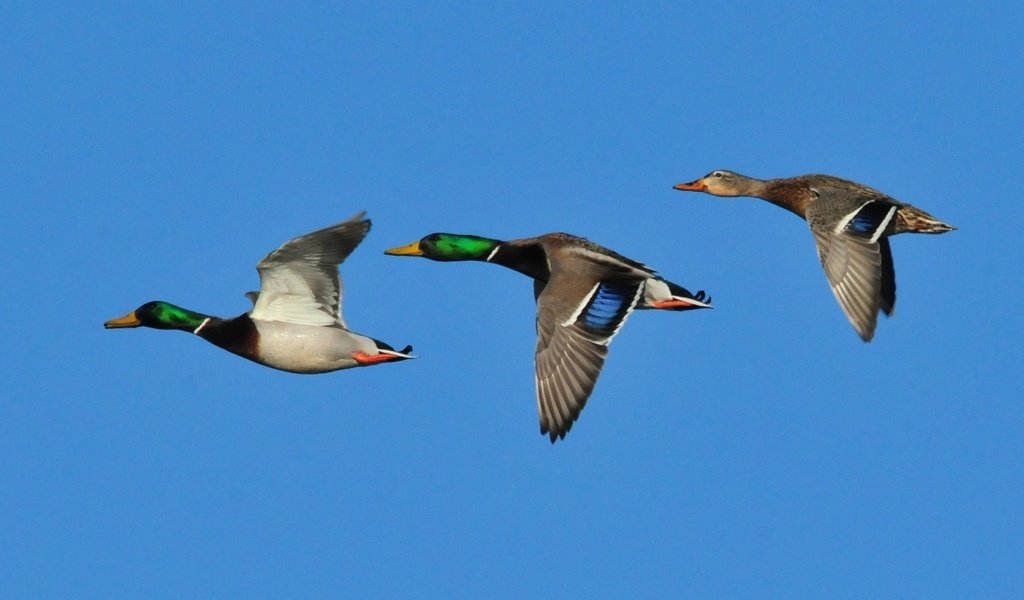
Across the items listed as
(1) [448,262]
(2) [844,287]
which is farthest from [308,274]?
(2) [844,287]

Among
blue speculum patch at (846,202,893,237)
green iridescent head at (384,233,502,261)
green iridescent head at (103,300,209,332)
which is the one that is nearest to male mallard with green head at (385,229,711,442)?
green iridescent head at (384,233,502,261)

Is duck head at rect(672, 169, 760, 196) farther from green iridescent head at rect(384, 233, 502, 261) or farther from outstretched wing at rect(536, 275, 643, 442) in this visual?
outstretched wing at rect(536, 275, 643, 442)

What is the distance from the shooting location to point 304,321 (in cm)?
1529

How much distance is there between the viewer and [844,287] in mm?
15430

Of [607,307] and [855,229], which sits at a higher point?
[855,229]

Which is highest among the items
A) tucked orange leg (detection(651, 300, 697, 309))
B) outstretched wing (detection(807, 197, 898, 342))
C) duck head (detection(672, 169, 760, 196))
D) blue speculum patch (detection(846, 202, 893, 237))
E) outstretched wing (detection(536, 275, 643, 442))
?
duck head (detection(672, 169, 760, 196))

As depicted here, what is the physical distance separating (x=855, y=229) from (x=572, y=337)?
2.57m

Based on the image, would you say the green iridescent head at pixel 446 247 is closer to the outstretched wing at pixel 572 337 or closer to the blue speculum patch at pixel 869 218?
the outstretched wing at pixel 572 337

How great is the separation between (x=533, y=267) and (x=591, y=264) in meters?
0.91

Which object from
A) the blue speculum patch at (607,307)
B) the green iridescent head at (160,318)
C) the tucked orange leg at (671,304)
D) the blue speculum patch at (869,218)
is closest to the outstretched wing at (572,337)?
the blue speculum patch at (607,307)

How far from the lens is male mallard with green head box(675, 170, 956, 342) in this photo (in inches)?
604

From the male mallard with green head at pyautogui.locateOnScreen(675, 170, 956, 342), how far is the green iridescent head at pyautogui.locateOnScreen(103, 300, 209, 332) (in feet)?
16.0

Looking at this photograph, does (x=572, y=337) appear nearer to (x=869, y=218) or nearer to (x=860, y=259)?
(x=860, y=259)

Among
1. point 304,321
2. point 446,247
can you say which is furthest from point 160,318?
point 446,247
